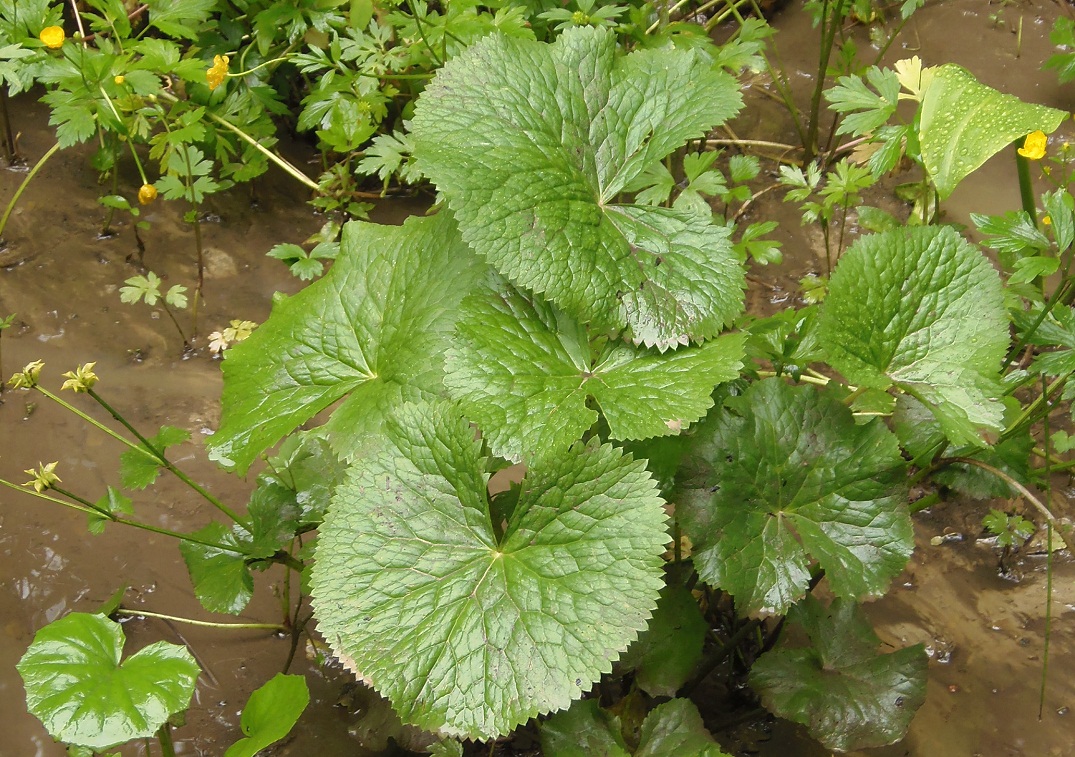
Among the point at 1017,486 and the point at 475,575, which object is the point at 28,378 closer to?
the point at 475,575

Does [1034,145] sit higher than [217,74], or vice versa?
[1034,145]

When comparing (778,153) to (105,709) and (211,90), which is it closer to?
(211,90)

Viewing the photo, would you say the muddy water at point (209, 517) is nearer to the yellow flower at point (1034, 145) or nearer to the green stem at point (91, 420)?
the green stem at point (91, 420)

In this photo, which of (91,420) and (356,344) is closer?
(91,420)

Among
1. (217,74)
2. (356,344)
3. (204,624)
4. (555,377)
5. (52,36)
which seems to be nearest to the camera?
(555,377)

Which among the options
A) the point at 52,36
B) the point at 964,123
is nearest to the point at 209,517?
the point at 52,36

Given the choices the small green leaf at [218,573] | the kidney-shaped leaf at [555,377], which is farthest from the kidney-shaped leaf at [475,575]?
the small green leaf at [218,573]

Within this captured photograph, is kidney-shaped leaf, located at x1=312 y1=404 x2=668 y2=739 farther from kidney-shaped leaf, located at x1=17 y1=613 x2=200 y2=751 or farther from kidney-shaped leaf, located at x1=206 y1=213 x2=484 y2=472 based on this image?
kidney-shaped leaf, located at x1=17 y1=613 x2=200 y2=751
